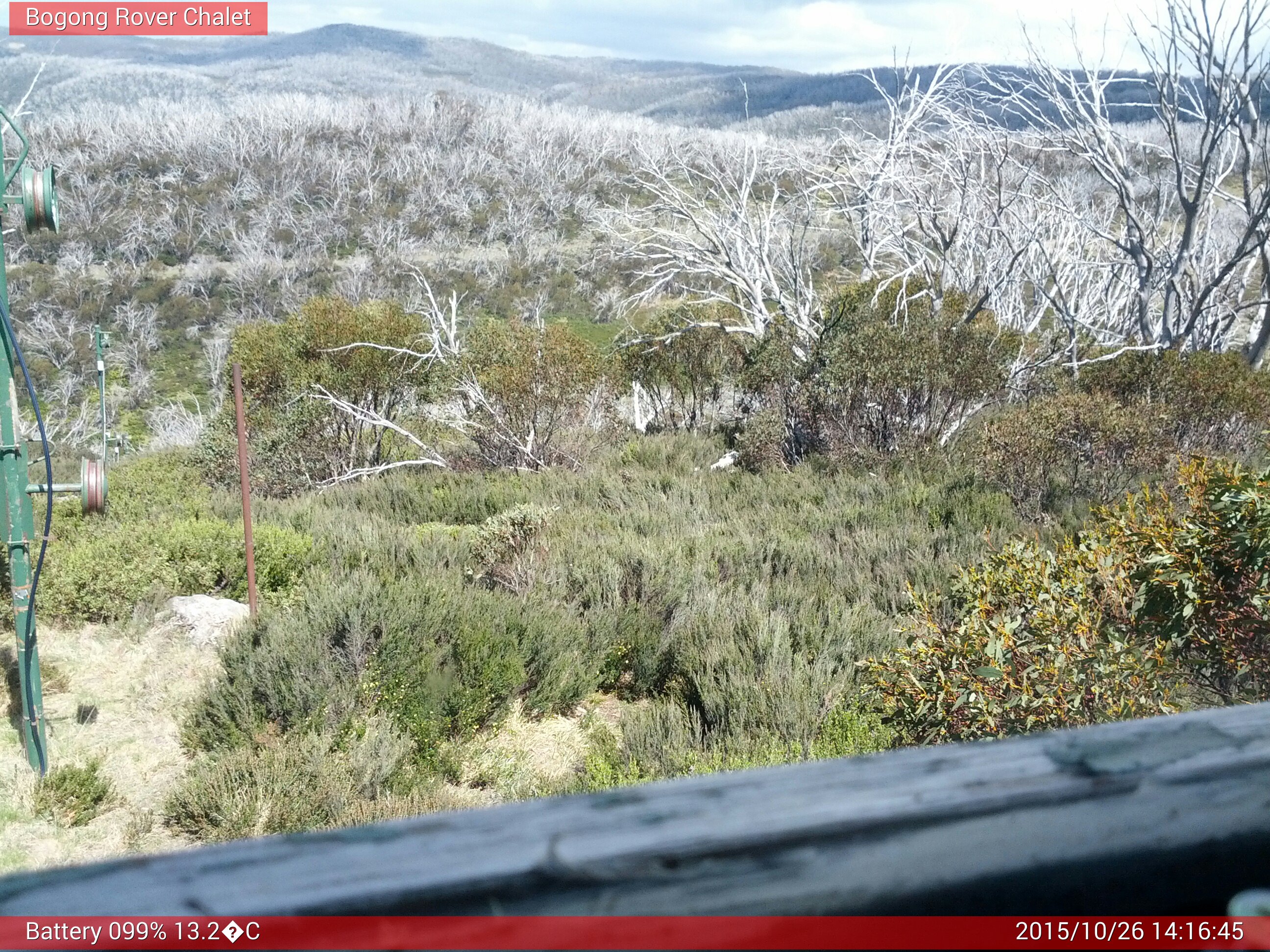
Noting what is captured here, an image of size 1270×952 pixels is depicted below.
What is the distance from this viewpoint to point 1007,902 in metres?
0.59

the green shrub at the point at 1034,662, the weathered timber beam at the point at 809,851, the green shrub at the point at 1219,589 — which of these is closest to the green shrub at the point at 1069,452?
the green shrub at the point at 1034,662

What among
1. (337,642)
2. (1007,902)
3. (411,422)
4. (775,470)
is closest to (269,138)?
(411,422)

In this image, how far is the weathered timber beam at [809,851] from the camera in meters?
0.53

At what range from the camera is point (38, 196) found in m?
4.04

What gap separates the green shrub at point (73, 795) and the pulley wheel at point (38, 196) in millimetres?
2392

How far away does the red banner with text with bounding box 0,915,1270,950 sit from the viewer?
20.0 inches

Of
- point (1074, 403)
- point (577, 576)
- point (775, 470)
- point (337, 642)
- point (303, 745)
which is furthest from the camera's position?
point (775, 470)

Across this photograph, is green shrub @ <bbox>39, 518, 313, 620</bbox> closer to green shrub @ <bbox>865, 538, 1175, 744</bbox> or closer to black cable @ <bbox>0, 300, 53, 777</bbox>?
black cable @ <bbox>0, 300, 53, 777</bbox>

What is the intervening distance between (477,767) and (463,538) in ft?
10.8

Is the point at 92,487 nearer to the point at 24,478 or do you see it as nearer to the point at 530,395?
the point at 24,478

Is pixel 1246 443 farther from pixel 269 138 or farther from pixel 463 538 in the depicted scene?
pixel 269 138

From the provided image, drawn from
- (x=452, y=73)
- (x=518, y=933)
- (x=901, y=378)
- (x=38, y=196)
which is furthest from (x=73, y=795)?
(x=452, y=73)

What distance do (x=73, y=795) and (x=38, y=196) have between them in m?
2.57

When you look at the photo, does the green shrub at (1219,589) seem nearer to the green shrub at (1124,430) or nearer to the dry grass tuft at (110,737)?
→ the dry grass tuft at (110,737)
